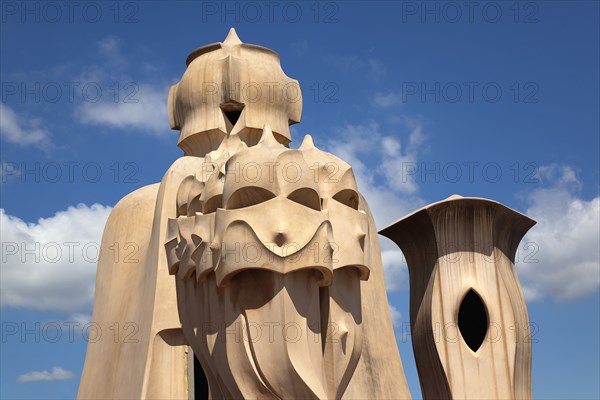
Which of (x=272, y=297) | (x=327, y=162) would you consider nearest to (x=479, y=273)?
(x=327, y=162)

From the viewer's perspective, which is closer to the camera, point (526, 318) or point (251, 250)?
point (251, 250)

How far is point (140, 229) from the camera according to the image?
360 inches

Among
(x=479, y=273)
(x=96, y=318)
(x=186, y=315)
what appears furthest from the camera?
(x=96, y=318)

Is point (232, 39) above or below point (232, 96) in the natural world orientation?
above

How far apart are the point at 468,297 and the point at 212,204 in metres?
3.32

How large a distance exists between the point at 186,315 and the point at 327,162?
5.00ft

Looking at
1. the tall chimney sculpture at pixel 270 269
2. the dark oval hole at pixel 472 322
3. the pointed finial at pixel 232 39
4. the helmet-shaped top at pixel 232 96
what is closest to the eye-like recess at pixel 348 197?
the tall chimney sculpture at pixel 270 269

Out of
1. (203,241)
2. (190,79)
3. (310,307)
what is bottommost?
(310,307)

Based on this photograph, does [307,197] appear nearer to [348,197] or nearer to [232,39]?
[348,197]

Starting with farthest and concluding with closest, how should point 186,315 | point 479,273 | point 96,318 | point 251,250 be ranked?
point 96,318 < point 479,273 < point 186,315 < point 251,250

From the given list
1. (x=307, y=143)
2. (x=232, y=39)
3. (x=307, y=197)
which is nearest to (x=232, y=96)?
(x=232, y=39)

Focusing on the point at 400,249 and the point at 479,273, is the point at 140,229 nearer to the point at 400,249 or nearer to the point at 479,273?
the point at 400,249

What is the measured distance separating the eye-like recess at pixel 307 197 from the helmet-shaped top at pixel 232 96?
3254 millimetres

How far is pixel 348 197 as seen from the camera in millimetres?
6324
